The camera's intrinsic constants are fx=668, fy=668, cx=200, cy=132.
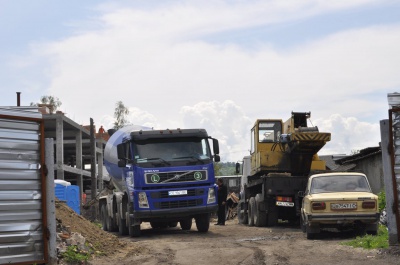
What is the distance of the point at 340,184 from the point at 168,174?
4.98 meters

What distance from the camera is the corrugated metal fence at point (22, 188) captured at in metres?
9.82

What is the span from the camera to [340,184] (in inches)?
701

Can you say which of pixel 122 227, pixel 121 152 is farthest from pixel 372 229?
pixel 122 227

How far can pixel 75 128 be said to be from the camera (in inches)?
2391

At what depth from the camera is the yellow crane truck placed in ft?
75.9

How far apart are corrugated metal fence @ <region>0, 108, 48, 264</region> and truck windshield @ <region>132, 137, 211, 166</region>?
9.26 metres

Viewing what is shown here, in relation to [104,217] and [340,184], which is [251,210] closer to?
[104,217]

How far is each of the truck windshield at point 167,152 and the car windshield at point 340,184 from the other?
11.9 feet

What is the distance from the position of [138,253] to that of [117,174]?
810 centimetres

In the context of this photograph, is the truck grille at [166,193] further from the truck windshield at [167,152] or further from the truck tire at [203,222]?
the truck tire at [203,222]

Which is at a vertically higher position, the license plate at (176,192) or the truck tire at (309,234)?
the license plate at (176,192)

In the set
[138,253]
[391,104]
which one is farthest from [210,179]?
[391,104]

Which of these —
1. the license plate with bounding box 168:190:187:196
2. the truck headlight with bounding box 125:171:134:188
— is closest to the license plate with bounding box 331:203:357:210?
the license plate with bounding box 168:190:187:196

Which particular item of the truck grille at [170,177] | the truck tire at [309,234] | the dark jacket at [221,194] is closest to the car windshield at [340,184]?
the truck tire at [309,234]
